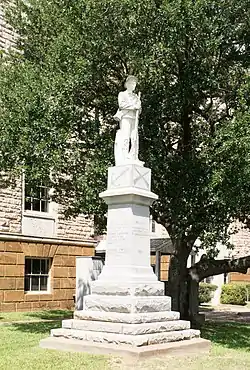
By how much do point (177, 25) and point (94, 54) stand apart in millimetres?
1988

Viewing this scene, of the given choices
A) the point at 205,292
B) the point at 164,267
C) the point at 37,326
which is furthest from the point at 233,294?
the point at 37,326

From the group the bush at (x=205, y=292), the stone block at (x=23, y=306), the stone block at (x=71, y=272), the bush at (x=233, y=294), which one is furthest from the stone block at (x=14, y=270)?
the bush at (x=233, y=294)

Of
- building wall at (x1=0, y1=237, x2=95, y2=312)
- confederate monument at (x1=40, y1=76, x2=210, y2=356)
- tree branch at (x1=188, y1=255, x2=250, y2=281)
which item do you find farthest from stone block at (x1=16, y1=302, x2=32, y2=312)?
confederate monument at (x1=40, y1=76, x2=210, y2=356)

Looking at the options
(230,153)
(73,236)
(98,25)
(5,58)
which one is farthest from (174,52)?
(73,236)

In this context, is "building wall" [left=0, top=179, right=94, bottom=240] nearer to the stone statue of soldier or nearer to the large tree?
the large tree

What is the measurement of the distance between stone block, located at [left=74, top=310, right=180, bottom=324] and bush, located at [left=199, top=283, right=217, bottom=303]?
19635 mm

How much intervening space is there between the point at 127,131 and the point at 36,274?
437 inches

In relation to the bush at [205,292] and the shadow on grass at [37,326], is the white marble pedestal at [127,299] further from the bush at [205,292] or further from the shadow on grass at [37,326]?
the bush at [205,292]

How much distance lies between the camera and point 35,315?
1919 cm

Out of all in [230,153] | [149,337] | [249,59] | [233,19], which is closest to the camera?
[149,337]

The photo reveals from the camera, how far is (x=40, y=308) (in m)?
21.3

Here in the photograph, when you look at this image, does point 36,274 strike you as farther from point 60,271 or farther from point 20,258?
point 20,258

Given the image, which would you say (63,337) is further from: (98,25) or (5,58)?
(5,58)

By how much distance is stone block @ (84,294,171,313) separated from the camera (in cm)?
1073
